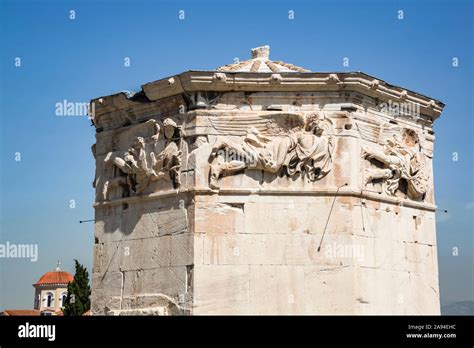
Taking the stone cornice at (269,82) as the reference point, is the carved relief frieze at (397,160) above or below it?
below

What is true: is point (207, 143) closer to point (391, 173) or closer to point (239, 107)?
point (239, 107)

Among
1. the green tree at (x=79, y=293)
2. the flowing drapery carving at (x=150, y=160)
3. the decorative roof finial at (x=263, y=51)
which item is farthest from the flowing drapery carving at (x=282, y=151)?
the green tree at (x=79, y=293)

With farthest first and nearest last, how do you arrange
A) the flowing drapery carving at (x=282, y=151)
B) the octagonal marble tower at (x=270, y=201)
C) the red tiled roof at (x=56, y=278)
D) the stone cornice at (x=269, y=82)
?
the red tiled roof at (x=56, y=278) → the stone cornice at (x=269, y=82) → the flowing drapery carving at (x=282, y=151) → the octagonal marble tower at (x=270, y=201)

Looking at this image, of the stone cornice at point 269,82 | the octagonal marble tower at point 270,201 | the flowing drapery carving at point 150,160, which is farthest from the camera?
the flowing drapery carving at point 150,160

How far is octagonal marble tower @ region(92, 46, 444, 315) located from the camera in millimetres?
11430

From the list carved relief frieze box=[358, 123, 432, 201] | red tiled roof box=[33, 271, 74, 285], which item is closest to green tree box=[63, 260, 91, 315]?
carved relief frieze box=[358, 123, 432, 201]

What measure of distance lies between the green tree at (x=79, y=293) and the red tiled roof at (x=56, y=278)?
5679 cm

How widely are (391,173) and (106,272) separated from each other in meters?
5.24

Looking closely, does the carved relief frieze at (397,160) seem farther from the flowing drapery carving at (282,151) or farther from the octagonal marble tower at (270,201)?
the flowing drapery carving at (282,151)

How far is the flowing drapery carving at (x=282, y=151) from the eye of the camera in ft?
38.5

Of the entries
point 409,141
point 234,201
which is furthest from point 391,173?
point 234,201

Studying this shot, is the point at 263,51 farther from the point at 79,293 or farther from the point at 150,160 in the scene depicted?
the point at 79,293

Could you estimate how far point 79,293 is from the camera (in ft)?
155

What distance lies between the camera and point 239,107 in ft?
39.6
